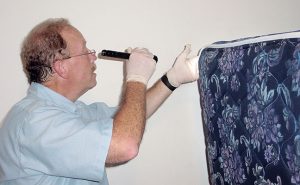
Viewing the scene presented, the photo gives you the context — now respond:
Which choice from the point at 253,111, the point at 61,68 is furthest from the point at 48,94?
the point at 253,111

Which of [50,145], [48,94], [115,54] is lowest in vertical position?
[50,145]

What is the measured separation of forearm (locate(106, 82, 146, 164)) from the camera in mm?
801

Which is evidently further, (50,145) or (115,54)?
(115,54)

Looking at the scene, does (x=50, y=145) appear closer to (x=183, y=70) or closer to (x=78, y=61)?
(x=78, y=61)

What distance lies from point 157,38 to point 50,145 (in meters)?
0.61

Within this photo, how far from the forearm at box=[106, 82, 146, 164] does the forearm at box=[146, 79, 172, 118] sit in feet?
0.80

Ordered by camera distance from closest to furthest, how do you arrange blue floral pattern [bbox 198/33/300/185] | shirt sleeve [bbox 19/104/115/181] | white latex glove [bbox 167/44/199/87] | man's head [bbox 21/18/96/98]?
1. blue floral pattern [bbox 198/33/300/185]
2. shirt sleeve [bbox 19/104/115/181]
3. man's head [bbox 21/18/96/98]
4. white latex glove [bbox 167/44/199/87]

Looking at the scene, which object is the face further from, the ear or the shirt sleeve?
the shirt sleeve

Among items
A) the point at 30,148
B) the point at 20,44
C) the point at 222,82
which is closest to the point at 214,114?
the point at 222,82

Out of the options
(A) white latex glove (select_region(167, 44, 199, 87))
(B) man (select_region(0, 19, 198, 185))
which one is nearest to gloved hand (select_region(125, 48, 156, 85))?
(B) man (select_region(0, 19, 198, 185))

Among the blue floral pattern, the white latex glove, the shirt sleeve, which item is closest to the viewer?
the blue floral pattern

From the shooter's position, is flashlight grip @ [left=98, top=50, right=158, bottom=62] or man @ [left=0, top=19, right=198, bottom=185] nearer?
man @ [left=0, top=19, right=198, bottom=185]

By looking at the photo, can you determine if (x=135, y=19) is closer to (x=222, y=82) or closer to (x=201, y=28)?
(x=201, y=28)

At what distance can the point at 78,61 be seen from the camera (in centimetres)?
99
